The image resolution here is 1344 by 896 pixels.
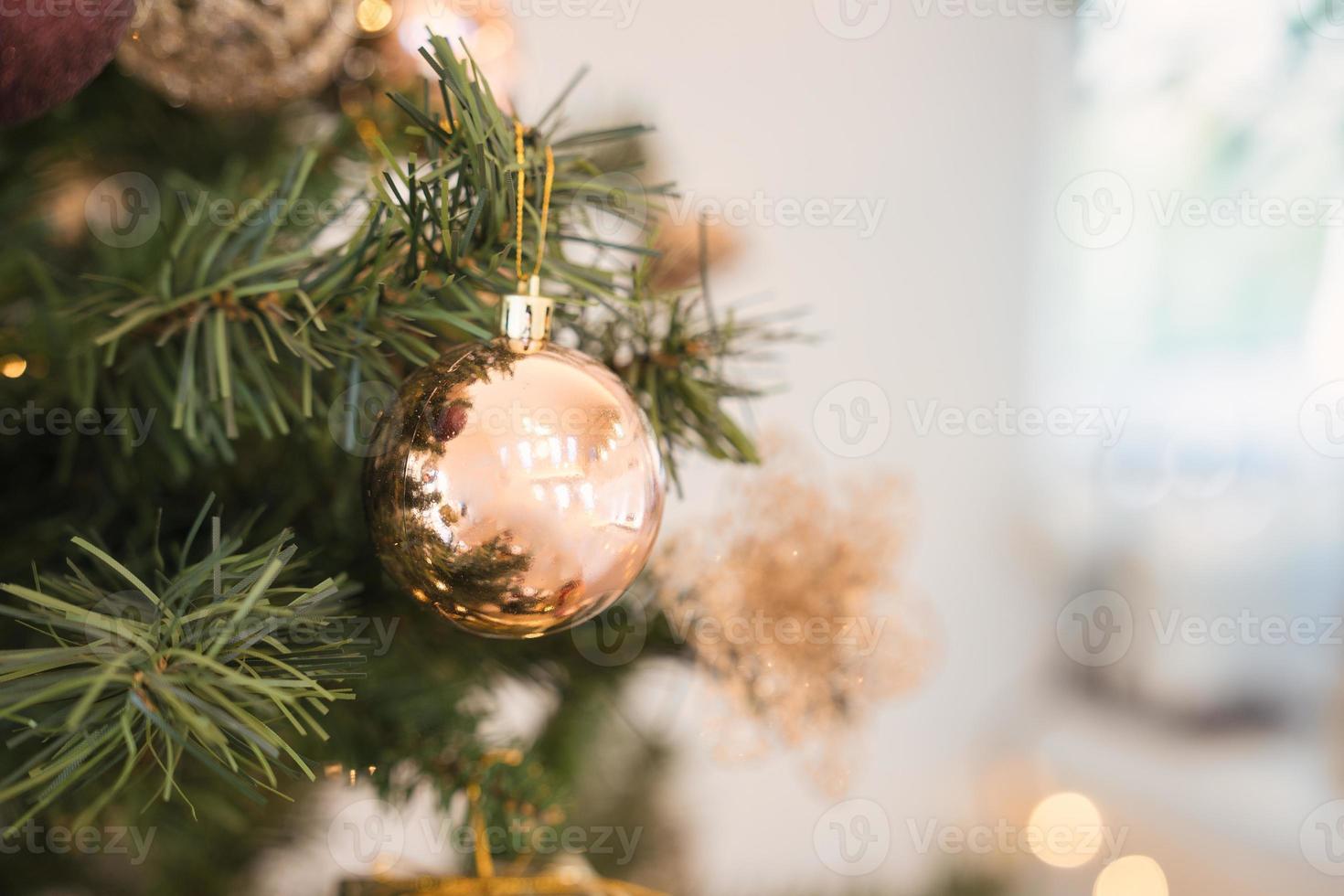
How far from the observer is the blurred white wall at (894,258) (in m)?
1.28

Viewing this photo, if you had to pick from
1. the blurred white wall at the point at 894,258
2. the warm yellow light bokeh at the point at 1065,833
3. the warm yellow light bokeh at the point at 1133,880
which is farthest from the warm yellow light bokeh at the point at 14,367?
the warm yellow light bokeh at the point at 1133,880

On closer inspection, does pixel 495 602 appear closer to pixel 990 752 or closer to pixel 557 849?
pixel 557 849

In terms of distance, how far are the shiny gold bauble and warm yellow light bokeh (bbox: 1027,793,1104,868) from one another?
3.65 ft

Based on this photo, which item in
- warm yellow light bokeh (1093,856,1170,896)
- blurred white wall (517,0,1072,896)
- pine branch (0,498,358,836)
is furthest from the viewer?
blurred white wall (517,0,1072,896)

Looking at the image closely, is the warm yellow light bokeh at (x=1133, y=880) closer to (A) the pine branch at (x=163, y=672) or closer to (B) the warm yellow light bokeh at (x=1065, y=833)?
(B) the warm yellow light bokeh at (x=1065, y=833)

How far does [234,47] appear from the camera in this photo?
13.4 inches

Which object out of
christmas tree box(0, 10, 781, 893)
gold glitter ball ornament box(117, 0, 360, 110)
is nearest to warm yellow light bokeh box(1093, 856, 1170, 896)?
christmas tree box(0, 10, 781, 893)

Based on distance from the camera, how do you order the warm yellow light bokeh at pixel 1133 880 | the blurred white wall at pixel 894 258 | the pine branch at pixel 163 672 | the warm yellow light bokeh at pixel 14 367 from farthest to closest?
the blurred white wall at pixel 894 258 → the warm yellow light bokeh at pixel 1133 880 → the warm yellow light bokeh at pixel 14 367 → the pine branch at pixel 163 672

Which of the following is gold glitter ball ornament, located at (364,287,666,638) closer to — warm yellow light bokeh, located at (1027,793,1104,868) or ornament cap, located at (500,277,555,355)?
ornament cap, located at (500,277,555,355)

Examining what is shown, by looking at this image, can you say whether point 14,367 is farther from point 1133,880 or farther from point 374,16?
point 1133,880

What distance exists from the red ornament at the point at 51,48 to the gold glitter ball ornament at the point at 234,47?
133 mm

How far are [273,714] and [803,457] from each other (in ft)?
0.83

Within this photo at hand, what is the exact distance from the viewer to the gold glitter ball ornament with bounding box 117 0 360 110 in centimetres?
33

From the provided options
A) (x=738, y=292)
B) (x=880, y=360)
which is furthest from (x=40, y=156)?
(x=880, y=360)
